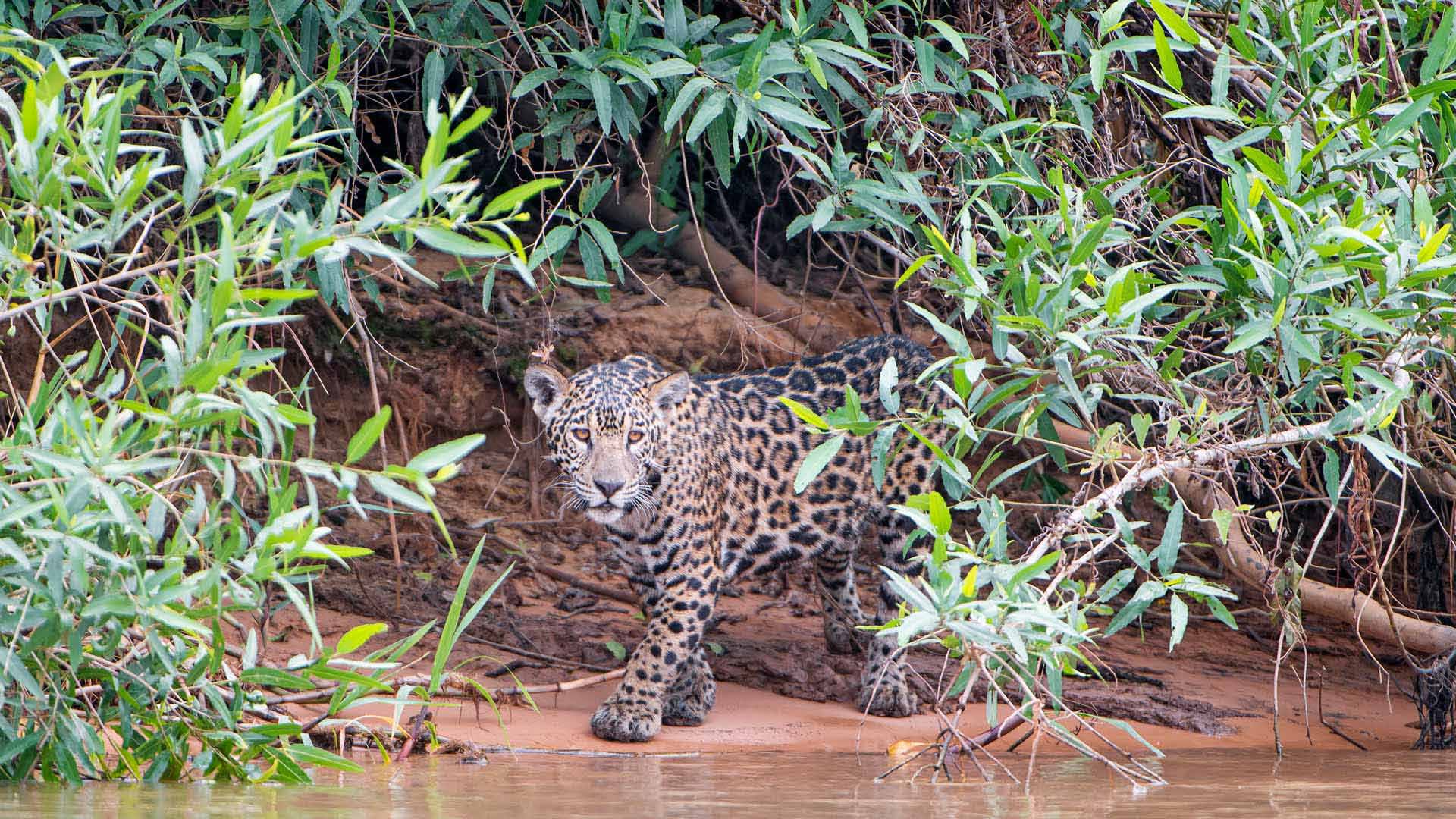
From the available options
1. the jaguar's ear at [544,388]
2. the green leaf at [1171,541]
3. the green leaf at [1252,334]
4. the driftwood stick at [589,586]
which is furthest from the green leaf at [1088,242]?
the driftwood stick at [589,586]

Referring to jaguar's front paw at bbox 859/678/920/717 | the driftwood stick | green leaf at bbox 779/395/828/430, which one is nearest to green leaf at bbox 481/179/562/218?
green leaf at bbox 779/395/828/430

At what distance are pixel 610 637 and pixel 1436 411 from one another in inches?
132

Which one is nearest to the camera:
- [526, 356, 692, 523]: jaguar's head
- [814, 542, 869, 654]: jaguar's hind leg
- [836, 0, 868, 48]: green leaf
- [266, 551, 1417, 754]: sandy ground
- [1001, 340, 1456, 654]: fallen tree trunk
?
[1001, 340, 1456, 654]: fallen tree trunk

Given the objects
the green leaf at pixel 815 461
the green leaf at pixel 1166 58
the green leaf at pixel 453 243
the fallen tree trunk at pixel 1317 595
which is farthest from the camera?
the fallen tree trunk at pixel 1317 595

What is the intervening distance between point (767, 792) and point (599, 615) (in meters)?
2.90

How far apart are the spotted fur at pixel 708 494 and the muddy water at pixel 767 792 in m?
0.73

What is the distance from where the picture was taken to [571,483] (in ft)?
18.7

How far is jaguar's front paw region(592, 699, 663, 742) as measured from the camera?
532cm

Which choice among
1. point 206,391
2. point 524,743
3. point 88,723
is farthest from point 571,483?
point 206,391

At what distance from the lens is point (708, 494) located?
5941 mm

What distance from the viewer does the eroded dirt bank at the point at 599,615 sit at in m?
5.65

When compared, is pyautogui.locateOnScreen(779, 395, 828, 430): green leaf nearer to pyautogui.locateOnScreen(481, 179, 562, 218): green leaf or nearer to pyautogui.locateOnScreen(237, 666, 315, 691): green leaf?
pyautogui.locateOnScreen(481, 179, 562, 218): green leaf

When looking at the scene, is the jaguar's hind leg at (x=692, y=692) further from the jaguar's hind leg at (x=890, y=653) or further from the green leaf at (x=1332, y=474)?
the green leaf at (x=1332, y=474)

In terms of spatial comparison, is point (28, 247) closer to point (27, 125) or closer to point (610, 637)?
point (27, 125)
